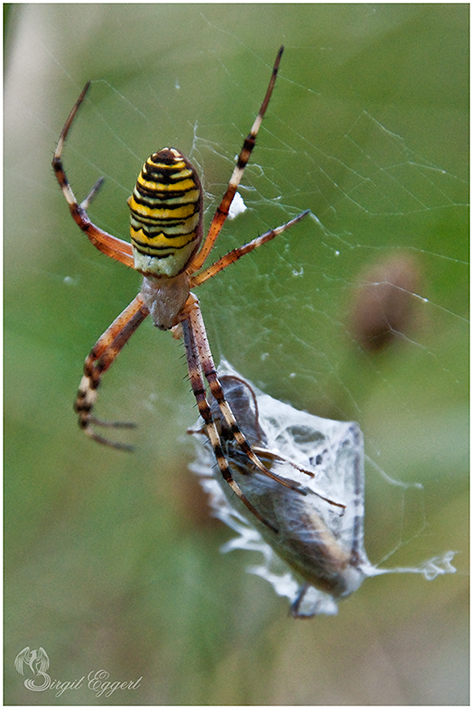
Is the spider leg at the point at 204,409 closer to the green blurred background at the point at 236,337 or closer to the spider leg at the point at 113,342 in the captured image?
the spider leg at the point at 113,342

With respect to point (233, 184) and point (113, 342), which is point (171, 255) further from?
point (113, 342)

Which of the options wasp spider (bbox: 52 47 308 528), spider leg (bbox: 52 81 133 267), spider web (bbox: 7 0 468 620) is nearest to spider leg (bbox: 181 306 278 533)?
wasp spider (bbox: 52 47 308 528)

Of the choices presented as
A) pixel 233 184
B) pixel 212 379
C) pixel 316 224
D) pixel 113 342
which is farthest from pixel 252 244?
pixel 113 342

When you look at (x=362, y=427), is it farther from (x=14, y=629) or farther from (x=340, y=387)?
(x=14, y=629)

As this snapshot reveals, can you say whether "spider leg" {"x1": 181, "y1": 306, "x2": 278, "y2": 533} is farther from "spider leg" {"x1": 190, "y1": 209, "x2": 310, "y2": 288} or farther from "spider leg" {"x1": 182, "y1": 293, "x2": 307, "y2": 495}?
"spider leg" {"x1": 190, "y1": 209, "x2": 310, "y2": 288}

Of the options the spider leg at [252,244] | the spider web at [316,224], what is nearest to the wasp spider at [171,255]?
the spider leg at [252,244]

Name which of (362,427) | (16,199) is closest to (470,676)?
(362,427)
